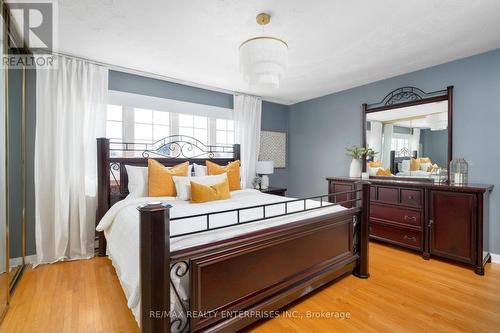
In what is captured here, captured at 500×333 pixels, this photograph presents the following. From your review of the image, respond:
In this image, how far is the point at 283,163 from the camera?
202 inches

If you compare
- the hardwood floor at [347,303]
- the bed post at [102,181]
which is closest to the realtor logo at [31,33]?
the bed post at [102,181]

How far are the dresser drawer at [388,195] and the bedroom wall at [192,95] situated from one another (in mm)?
2150

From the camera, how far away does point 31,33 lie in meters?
2.30

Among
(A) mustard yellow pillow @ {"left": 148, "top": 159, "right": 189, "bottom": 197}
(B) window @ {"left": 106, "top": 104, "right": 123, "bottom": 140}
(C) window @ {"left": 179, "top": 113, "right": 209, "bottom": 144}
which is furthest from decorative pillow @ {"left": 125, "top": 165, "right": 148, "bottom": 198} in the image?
(C) window @ {"left": 179, "top": 113, "right": 209, "bottom": 144}

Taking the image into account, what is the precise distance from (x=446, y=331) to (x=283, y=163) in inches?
147

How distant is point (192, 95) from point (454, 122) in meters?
3.68

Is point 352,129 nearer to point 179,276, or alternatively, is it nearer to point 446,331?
point 446,331

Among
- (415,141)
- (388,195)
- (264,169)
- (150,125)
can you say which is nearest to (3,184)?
(150,125)

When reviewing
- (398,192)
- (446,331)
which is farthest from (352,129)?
(446,331)

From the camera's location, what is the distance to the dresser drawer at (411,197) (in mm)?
2916

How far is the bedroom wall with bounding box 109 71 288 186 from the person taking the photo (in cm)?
326

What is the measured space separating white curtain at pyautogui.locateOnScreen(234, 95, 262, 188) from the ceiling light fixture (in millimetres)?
2282

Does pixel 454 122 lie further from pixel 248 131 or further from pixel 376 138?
pixel 248 131

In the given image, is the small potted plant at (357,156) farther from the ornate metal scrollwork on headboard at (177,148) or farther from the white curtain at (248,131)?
the ornate metal scrollwork on headboard at (177,148)
